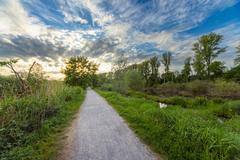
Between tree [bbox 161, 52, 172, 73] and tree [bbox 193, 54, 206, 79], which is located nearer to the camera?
tree [bbox 193, 54, 206, 79]

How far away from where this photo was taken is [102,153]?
4316mm

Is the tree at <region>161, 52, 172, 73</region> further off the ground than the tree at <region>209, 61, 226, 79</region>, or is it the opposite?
the tree at <region>161, 52, 172, 73</region>

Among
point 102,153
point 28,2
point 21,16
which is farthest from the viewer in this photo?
point 21,16

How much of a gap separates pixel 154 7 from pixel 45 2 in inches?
284

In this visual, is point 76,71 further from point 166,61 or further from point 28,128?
point 28,128

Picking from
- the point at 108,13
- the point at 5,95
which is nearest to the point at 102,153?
the point at 5,95

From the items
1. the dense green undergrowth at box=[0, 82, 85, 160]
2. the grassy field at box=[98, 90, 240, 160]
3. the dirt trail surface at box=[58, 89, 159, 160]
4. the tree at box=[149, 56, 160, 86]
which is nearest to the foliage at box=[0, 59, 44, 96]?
the dense green undergrowth at box=[0, 82, 85, 160]

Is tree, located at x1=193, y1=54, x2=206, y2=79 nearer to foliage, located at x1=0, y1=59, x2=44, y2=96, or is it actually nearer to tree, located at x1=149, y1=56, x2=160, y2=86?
tree, located at x1=149, y1=56, x2=160, y2=86

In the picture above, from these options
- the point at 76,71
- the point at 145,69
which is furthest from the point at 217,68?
the point at 76,71

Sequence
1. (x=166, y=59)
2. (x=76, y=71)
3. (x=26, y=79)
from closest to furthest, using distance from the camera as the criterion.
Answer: (x=26, y=79) < (x=76, y=71) < (x=166, y=59)

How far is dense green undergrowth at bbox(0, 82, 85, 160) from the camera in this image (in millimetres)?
4007

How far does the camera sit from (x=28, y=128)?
5.54m

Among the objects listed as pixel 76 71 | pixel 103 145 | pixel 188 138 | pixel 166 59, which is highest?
pixel 166 59

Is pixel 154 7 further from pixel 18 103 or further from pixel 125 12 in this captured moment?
pixel 18 103
